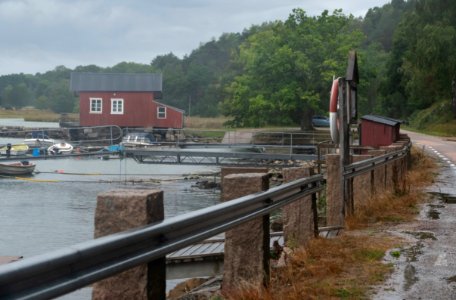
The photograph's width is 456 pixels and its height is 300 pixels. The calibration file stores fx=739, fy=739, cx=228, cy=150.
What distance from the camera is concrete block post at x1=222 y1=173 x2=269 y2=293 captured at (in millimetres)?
6480

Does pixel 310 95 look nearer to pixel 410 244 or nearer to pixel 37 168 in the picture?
pixel 37 168

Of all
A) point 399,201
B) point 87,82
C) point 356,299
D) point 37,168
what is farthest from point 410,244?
point 87,82

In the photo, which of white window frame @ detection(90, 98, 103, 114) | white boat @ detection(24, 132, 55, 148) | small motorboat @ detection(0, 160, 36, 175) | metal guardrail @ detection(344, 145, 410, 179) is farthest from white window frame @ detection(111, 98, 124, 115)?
metal guardrail @ detection(344, 145, 410, 179)

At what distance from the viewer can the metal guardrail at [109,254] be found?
312 centimetres

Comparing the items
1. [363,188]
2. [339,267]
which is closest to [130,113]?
[363,188]

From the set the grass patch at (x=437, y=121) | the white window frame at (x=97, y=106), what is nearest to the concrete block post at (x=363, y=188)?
the grass patch at (x=437, y=121)

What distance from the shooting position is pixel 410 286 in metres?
7.18

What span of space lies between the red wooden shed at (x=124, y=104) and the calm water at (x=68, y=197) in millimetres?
9272

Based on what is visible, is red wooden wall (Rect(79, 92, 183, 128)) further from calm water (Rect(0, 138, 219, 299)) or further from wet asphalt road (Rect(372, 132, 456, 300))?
wet asphalt road (Rect(372, 132, 456, 300))

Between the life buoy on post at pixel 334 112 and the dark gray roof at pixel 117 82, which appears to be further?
the dark gray roof at pixel 117 82

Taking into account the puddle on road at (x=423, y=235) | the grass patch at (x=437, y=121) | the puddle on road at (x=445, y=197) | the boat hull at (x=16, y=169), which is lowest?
the boat hull at (x=16, y=169)

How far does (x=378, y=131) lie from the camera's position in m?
33.3

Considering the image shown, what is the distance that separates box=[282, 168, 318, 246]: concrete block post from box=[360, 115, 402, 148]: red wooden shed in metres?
23.2

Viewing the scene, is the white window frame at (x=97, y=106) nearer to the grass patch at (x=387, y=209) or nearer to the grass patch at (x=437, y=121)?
the grass patch at (x=437, y=121)
